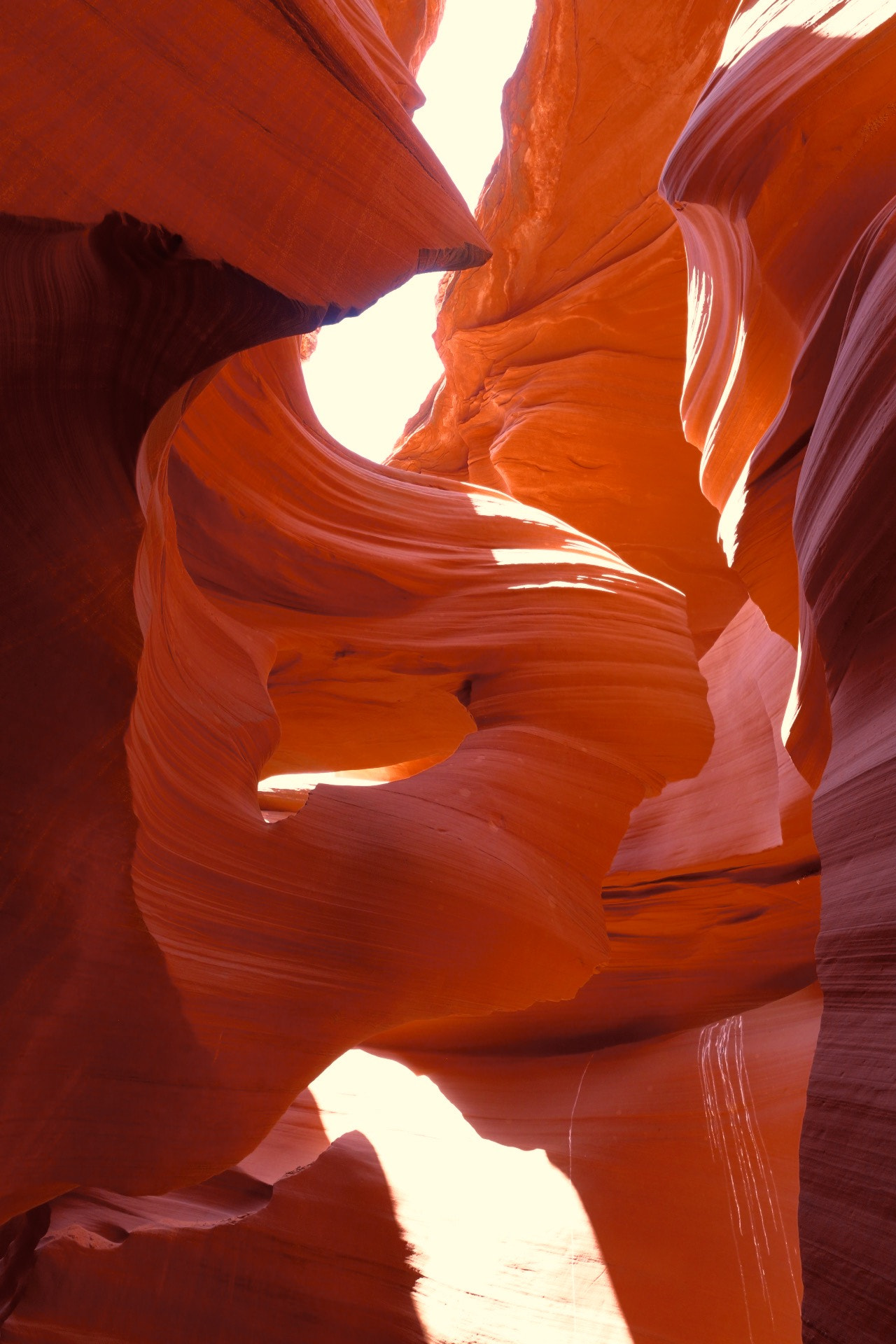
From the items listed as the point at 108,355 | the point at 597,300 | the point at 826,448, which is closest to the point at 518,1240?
the point at 826,448

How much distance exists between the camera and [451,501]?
3805 millimetres

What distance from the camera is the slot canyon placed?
4.26ft

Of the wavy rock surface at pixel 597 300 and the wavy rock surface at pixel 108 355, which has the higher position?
the wavy rock surface at pixel 597 300

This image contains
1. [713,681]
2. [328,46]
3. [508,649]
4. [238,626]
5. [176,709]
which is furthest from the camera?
[713,681]

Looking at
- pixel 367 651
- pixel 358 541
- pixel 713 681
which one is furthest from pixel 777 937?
pixel 358 541

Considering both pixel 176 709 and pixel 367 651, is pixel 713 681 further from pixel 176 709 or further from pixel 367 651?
pixel 176 709

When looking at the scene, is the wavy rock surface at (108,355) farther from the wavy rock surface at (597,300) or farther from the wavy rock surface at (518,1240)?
the wavy rock surface at (597,300)

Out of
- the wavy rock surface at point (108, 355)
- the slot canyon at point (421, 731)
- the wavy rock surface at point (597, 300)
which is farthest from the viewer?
the wavy rock surface at point (597, 300)

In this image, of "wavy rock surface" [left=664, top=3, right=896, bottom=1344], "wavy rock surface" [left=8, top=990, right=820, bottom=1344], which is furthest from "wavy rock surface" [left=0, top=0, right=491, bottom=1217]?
"wavy rock surface" [left=8, top=990, right=820, bottom=1344]

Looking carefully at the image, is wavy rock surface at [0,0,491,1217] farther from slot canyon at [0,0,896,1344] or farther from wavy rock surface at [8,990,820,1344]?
wavy rock surface at [8,990,820,1344]

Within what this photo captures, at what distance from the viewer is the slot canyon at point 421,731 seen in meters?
1.30

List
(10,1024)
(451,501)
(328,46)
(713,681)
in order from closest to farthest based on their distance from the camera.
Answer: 1. (328,46)
2. (10,1024)
3. (451,501)
4. (713,681)

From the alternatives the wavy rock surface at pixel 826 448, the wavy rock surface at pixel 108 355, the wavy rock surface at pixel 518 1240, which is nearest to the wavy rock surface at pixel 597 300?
the wavy rock surface at pixel 826 448

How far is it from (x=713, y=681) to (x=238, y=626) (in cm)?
279
